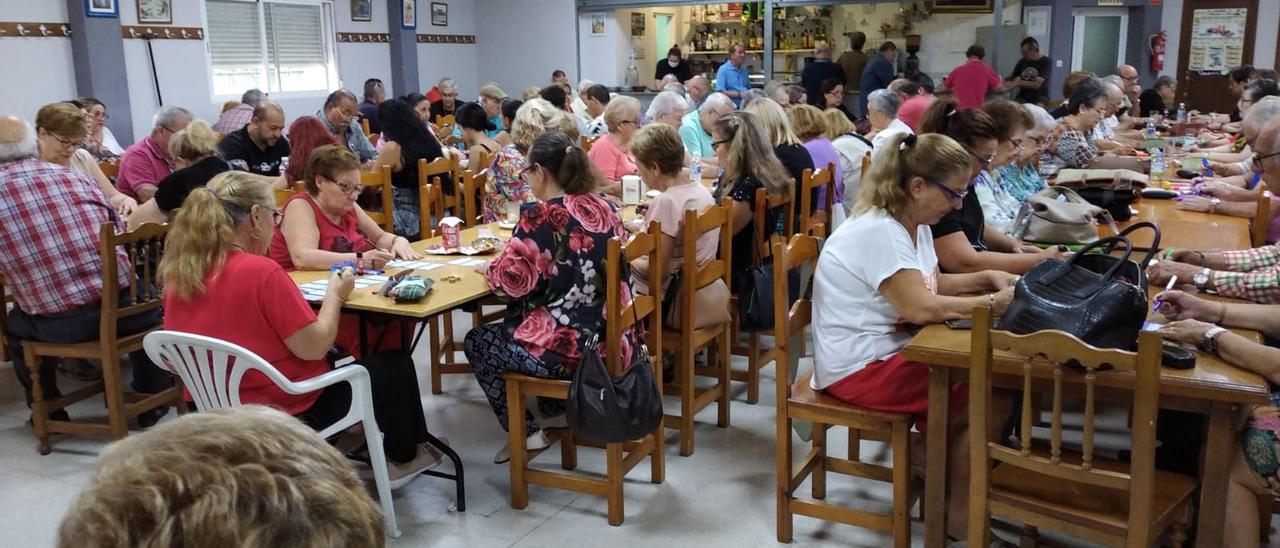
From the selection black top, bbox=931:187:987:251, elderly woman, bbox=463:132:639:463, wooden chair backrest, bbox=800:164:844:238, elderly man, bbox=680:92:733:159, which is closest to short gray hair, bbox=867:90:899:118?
elderly man, bbox=680:92:733:159

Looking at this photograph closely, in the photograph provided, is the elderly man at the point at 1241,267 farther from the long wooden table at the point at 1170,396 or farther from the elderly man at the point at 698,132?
the elderly man at the point at 698,132

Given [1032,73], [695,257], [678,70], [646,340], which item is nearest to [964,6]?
[1032,73]

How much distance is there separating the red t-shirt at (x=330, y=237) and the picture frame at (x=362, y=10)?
26.3ft

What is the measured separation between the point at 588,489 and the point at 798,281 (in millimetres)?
1636

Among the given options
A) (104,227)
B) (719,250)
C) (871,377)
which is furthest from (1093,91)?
(104,227)

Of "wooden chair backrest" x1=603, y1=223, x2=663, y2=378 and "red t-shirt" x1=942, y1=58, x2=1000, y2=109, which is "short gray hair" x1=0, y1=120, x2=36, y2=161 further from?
"red t-shirt" x1=942, y1=58, x2=1000, y2=109

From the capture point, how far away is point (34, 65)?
768cm

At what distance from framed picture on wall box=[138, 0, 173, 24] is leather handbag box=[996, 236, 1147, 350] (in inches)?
324

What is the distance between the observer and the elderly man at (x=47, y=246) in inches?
137

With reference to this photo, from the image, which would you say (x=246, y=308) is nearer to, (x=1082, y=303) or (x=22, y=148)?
(x=22, y=148)

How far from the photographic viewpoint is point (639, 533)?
2971 millimetres

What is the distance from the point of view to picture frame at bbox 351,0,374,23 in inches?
436

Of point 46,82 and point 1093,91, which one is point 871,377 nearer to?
point 1093,91

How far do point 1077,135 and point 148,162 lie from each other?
17.0 feet
